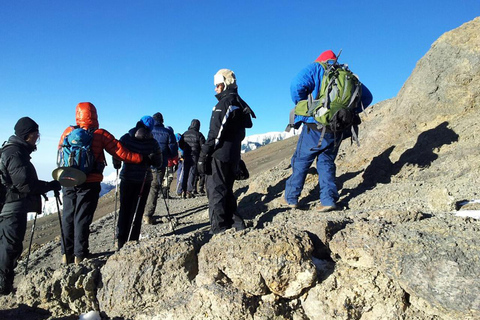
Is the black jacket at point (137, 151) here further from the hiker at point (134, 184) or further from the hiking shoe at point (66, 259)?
the hiking shoe at point (66, 259)

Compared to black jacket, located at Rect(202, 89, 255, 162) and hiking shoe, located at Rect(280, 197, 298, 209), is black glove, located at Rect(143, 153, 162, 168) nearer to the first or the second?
black jacket, located at Rect(202, 89, 255, 162)

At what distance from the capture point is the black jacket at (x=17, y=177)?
413 cm

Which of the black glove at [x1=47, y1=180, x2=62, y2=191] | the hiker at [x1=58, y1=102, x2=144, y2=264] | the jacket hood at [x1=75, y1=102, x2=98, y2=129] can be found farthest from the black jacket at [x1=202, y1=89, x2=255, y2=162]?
the black glove at [x1=47, y1=180, x2=62, y2=191]

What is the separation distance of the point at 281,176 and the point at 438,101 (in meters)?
3.40

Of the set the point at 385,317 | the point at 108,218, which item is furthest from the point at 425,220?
the point at 108,218

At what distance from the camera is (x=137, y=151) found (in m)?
5.12

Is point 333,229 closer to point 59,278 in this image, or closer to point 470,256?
point 470,256

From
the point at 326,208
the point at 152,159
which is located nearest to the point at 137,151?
the point at 152,159

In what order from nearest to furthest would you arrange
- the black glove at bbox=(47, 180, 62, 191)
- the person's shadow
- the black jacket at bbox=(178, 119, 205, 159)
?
the black glove at bbox=(47, 180, 62, 191), the person's shadow, the black jacket at bbox=(178, 119, 205, 159)

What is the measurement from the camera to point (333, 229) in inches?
130

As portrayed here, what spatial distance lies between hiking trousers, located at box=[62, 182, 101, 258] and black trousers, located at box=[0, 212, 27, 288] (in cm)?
52

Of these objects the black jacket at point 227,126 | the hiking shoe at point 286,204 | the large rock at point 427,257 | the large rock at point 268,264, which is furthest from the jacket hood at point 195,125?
the large rock at point 427,257

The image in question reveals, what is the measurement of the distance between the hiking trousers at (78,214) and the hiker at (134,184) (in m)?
0.51

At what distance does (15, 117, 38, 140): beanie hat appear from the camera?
426 centimetres
